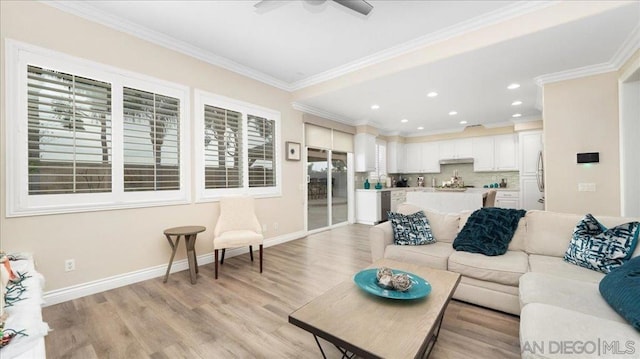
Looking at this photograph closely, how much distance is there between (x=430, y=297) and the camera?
5.19ft

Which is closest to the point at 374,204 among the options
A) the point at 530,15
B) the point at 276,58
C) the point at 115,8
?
the point at 276,58

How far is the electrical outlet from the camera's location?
8.08 feet

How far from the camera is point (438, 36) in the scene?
301 centimetres

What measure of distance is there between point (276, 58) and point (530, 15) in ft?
9.63

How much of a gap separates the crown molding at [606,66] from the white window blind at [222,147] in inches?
178

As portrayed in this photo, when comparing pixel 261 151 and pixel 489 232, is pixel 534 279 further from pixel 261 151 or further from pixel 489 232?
pixel 261 151

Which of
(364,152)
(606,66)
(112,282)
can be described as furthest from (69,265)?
(606,66)

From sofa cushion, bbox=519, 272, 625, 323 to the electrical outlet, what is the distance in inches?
151

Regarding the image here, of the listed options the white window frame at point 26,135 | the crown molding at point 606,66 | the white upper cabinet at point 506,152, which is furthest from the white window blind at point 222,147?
the white upper cabinet at point 506,152

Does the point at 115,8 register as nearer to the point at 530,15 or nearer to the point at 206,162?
the point at 206,162

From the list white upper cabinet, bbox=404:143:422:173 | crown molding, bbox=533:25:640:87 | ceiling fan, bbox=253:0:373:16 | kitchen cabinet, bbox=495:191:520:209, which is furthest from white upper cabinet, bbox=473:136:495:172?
ceiling fan, bbox=253:0:373:16

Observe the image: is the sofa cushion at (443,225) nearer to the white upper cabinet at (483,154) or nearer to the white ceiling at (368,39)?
the white ceiling at (368,39)

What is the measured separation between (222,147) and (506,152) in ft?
23.3

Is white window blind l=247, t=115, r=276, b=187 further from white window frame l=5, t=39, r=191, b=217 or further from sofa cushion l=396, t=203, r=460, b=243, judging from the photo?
sofa cushion l=396, t=203, r=460, b=243
